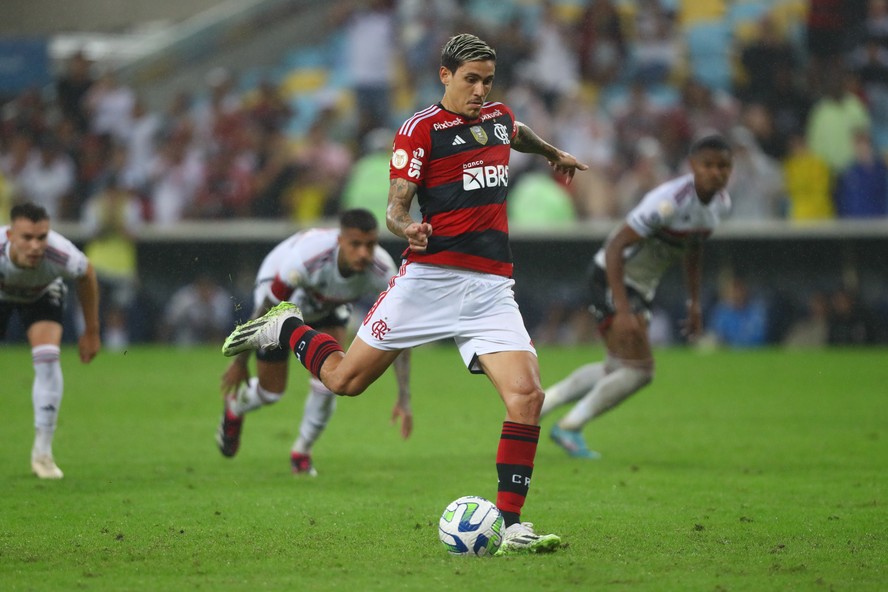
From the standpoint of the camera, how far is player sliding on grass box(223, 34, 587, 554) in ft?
23.0

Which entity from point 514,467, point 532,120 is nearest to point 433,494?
point 514,467

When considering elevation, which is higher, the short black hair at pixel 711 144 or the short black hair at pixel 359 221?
the short black hair at pixel 711 144

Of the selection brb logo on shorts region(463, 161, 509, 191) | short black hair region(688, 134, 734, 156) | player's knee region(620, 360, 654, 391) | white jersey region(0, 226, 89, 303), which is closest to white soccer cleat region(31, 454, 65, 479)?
white jersey region(0, 226, 89, 303)

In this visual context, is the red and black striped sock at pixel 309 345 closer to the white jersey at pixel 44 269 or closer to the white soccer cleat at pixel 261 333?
the white soccer cleat at pixel 261 333

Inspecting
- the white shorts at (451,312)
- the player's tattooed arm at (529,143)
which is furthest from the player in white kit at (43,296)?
the player's tattooed arm at (529,143)

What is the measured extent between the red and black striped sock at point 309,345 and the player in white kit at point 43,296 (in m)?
2.61

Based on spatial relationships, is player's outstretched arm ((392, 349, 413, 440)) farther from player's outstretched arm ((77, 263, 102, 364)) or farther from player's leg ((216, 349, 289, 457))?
player's outstretched arm ((77, 263, 102, 364))

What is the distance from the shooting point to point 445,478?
996 cm

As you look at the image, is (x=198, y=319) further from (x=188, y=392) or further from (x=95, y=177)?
(x=188, y=392)

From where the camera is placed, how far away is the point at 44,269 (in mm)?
10023

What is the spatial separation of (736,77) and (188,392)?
12.1 meters

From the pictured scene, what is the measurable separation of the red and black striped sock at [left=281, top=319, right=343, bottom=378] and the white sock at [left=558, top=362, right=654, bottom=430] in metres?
3.92

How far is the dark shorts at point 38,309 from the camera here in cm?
1038

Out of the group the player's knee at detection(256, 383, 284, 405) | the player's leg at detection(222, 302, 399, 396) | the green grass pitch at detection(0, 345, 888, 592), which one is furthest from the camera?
the player's knee at detection(256, 383, 284, 405)
